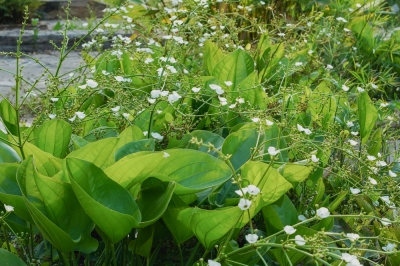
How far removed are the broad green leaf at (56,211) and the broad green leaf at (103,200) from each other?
0.05 metres

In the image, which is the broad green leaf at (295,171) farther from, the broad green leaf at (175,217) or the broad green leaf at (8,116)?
the broad green leaf at (8,116)

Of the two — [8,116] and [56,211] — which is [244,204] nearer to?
[56,211]

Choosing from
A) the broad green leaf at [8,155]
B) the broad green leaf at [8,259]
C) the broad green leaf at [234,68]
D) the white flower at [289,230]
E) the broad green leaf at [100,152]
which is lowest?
the broad green leaf at [8,259]

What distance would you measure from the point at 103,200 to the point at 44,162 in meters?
0.22

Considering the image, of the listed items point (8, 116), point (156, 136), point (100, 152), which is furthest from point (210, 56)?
point (100, 152)

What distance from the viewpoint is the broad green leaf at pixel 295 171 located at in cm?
148

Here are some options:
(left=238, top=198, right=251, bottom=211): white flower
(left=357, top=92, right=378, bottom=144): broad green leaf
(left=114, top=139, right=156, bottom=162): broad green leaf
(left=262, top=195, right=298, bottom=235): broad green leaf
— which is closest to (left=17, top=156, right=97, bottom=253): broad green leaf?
(left=114, top=139, right=156, bottom=162): broad green leaf

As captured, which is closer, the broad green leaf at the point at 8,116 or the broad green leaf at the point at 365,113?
the broad green leaf at the point at 8,116

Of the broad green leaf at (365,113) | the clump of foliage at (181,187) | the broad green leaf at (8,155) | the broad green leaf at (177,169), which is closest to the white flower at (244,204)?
the clump of foliage at (181,187)

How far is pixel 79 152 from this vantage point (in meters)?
1.35

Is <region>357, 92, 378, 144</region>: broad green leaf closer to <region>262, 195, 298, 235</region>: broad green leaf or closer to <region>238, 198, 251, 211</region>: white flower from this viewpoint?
<region>262, 195, 298, 235</region>: broad green leaf

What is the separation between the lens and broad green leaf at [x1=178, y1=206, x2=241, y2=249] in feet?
4.09

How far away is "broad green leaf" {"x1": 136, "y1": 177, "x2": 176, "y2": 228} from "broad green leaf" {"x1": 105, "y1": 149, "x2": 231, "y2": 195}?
0.03 meters

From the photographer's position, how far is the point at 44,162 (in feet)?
4.57
